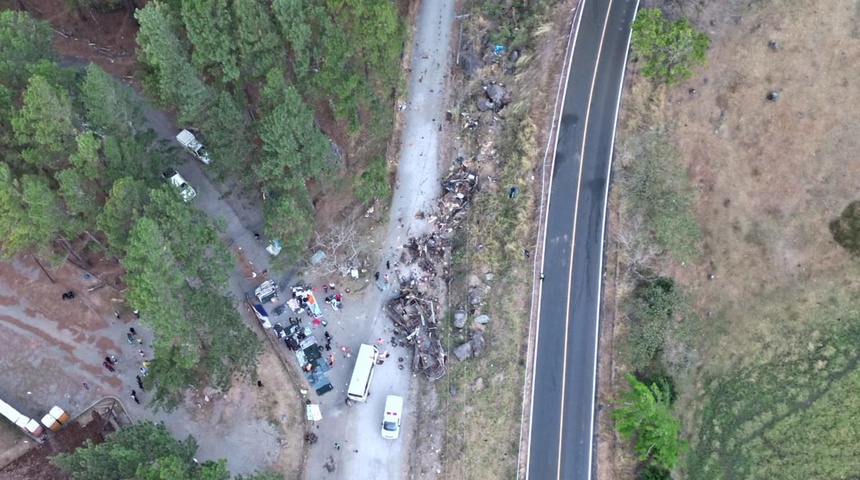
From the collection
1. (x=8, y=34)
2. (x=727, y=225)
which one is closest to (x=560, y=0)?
(x=727, y=225)

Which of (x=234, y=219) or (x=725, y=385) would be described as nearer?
(x=725, y=385)

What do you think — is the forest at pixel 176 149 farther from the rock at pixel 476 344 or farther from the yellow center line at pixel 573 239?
the yellow center line at pixel 573 239

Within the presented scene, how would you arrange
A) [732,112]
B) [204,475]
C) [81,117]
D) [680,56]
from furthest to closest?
[732,112] → [680,56] → [81,117] → [204,475]

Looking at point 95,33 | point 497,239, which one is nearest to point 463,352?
point 497,239

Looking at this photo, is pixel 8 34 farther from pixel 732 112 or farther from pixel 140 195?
pixel 732 112

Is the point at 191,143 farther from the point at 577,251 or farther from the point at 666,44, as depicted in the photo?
the point at 666,44

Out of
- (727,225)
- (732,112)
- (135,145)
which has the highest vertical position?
(732,112)

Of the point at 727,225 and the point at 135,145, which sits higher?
the point at 727,225
